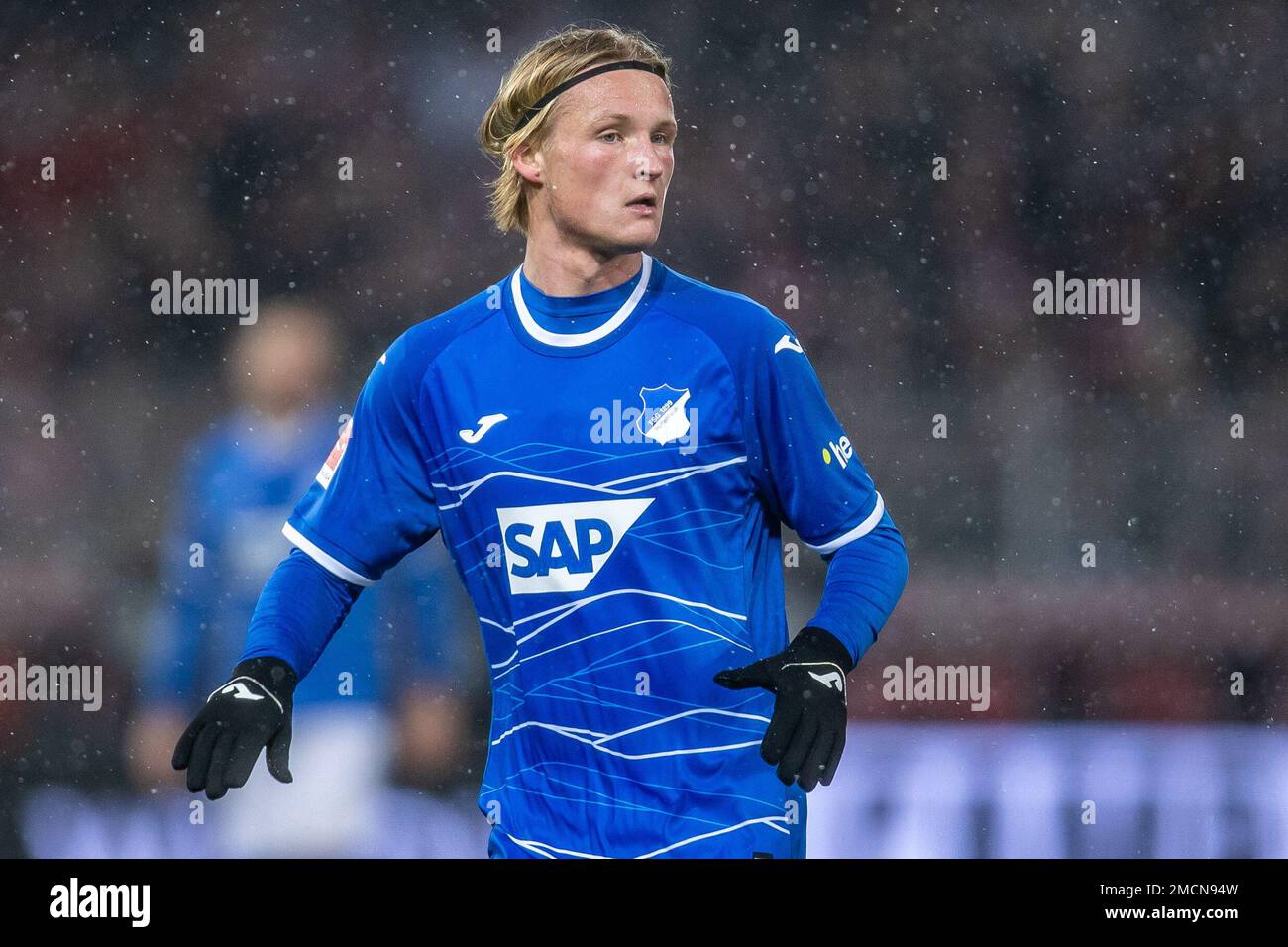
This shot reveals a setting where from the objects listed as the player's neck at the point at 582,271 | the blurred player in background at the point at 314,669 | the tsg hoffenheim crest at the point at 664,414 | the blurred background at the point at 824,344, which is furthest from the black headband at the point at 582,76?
the blurred background at the point at 824,344

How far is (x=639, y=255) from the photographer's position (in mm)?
2781

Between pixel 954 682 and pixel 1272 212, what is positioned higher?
pixel 1272 212

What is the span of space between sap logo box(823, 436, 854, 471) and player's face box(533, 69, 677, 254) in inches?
19.0

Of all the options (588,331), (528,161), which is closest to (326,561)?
(588,331)

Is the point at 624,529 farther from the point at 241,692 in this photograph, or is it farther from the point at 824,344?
the point at 824,344

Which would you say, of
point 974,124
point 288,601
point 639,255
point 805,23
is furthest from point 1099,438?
point 288,601

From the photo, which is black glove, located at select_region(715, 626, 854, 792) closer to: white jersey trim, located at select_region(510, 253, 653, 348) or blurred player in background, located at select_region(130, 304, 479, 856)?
white jersey trim, located at select_region(510, 253, 653, 348)

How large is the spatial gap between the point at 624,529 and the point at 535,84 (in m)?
0.88

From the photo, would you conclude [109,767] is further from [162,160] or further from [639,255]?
[639,255]

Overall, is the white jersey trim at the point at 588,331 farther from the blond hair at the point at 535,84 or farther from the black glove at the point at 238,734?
the black glove at the point at 238,734

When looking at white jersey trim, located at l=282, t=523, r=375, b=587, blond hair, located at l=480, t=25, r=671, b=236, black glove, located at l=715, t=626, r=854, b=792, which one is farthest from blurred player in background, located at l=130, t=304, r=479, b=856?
black glove, located at l=715, t=626, r=854, b=792

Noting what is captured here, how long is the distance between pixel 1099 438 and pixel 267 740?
3.47 meters

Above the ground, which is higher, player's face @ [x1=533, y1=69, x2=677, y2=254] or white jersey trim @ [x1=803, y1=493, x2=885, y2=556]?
player's face @ [x1=533, y1=69, x2=677, y2=254]

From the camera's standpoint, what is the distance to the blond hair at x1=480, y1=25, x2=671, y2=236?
9.23 ft
